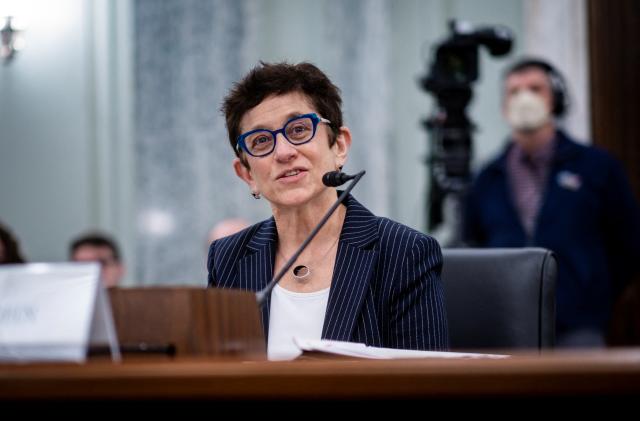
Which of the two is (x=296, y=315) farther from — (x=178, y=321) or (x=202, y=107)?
(x=202, y=107)

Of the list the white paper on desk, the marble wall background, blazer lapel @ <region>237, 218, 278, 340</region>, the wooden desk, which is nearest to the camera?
the wooden desk

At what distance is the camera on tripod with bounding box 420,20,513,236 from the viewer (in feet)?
10.5

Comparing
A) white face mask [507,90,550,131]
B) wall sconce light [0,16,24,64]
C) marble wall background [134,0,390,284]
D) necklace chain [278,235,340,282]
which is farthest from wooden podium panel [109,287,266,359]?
marble wall background [134,0,390,284]

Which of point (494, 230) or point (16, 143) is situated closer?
point (494, 230)

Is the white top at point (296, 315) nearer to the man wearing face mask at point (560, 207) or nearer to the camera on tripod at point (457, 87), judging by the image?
the man wearing face mask at point (560, 207)

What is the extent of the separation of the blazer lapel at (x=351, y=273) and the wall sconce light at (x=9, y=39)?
2.44m

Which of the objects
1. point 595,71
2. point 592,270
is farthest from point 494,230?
point 595,71

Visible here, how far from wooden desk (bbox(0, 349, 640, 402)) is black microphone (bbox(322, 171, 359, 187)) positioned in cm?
87

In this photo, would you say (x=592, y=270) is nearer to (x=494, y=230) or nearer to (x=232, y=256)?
(x=494, y=230)

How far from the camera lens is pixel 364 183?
4574 millimetres

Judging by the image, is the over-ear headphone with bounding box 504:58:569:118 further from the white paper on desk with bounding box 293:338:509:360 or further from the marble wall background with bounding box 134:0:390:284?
the white paper on desk with bounding box 293:338:509:360

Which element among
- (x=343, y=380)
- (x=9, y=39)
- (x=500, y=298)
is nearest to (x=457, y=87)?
(x=500, y=298)

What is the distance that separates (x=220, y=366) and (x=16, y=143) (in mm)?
3682

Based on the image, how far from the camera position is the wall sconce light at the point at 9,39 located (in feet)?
12.3
